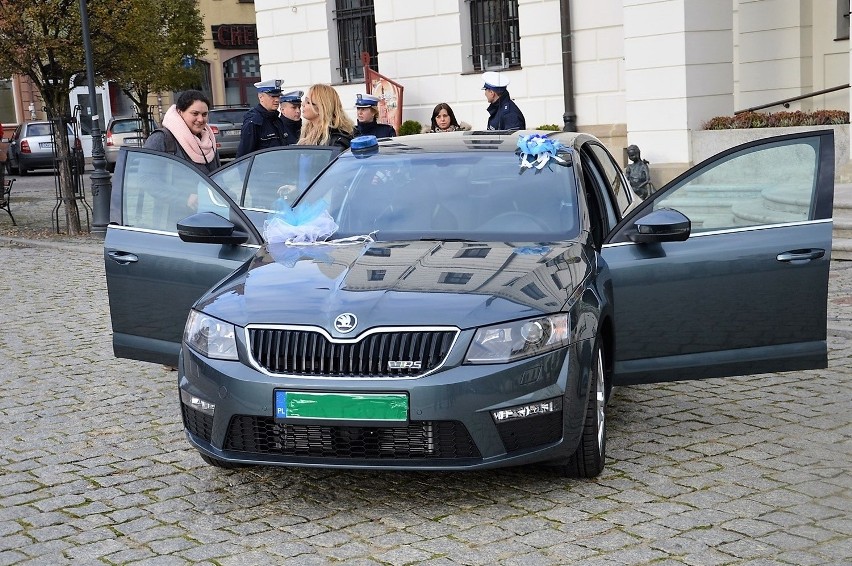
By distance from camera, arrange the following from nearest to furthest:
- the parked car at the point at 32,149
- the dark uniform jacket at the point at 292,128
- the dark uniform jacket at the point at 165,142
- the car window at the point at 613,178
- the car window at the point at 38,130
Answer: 1. the car window at the point at 613,178
2. the dark uniform jacket at the point at 165,142
3. the dark uniform jacket at the point at 292,128
4. the parked car at the point at 32,149
5. the car window at the point at 38,130

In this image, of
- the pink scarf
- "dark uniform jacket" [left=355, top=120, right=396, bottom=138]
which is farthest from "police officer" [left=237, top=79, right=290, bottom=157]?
the pink scarf

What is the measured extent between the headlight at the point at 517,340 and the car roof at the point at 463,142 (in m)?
1.68

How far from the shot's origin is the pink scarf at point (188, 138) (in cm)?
892

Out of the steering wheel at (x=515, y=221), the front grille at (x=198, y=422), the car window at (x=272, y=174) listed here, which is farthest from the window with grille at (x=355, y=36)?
the front grille at (x=198, y=422)

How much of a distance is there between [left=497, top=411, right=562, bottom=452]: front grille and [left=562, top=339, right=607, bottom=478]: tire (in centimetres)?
23

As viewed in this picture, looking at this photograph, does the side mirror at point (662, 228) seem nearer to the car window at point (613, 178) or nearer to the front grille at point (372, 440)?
the car window at point (613, 178)

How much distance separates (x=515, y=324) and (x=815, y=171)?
6.31 ft

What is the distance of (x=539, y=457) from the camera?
16.4 feet

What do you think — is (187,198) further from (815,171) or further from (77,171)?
(77,171)

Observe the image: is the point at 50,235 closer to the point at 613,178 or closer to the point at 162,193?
the point at 162,193

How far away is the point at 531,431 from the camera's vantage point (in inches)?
195

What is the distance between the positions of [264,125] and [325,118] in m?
0.79

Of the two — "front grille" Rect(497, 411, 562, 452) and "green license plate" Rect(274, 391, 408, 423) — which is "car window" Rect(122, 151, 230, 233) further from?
"front grille" Rect(497, 411, 562, 452)

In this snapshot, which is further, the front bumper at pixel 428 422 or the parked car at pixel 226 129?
the parked car at pixel 226 129
